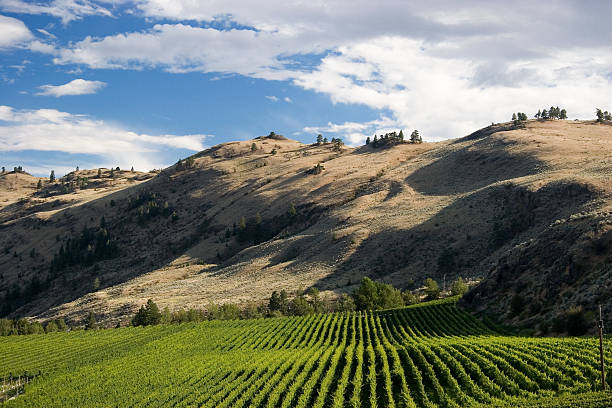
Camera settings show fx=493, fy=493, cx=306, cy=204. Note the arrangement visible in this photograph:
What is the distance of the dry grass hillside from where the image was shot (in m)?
66.4

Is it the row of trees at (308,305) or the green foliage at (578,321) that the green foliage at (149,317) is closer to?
the row of trees at (308,305)

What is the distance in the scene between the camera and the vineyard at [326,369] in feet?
98.4

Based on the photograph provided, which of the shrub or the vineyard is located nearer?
the vineyard

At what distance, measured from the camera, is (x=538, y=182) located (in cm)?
11425

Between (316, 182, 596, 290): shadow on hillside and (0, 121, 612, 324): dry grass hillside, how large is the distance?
365 mm

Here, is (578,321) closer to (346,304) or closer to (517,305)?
(517,305)

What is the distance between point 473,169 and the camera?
15312cm

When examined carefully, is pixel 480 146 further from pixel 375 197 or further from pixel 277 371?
pixel 277 371

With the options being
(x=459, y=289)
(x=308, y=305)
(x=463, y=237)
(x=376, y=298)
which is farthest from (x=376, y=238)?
(x=459, y=289)

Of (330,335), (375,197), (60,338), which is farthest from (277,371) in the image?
(375,197)

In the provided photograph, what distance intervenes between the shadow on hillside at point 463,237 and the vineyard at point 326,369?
32444 mm

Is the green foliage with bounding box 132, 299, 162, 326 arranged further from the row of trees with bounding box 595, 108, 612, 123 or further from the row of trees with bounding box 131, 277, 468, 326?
the row of trees with bounding box 595, 108, 612, 123

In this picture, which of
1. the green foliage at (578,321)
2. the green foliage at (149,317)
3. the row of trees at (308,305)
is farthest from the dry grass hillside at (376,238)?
the green foliage at (149,317)

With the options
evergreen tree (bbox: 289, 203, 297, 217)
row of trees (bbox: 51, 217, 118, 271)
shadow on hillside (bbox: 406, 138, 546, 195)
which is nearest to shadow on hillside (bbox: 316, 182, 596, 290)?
shadow on hillside (bbox: 406, 138, 546, 195)
